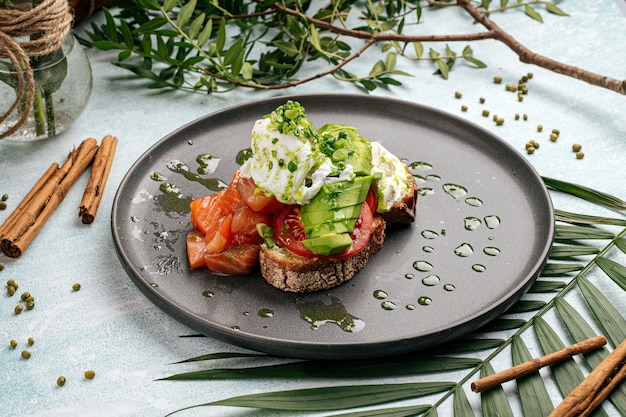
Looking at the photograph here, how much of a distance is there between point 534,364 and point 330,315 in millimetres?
749

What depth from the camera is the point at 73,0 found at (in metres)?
4.59

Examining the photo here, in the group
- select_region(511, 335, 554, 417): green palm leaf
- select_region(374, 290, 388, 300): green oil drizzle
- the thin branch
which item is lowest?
select_region(374, 290, 388, 300): green oil drizzle

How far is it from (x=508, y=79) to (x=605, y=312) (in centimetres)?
203

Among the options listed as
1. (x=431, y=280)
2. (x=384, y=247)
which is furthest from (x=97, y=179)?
(x=431, y=280)

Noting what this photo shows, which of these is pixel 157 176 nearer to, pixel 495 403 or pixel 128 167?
pixel 128 167

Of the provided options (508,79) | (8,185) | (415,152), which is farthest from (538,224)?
(8,185)

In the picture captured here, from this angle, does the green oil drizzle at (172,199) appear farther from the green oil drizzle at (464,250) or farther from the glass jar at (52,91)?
the green oil drizzle at (464,250)

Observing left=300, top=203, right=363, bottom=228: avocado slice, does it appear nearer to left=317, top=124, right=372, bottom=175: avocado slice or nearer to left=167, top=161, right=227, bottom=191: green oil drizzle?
left=317, top=124, right=372, bottom=175: avocado slice

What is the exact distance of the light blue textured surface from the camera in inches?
104

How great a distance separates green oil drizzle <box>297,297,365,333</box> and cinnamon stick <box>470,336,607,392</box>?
0.49 m

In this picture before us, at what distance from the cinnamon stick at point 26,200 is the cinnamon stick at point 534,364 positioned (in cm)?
209

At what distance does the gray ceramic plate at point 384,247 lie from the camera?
2742 millimetres

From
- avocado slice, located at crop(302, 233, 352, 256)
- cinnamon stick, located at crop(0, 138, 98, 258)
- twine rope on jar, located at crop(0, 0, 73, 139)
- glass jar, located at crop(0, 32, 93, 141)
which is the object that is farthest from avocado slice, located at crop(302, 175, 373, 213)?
glass jar, located at crop(0, 32, 93, 141)

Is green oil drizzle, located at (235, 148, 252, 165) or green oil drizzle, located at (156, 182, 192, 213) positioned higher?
green oil drizzle, located at (235, 148, 252, 165)
